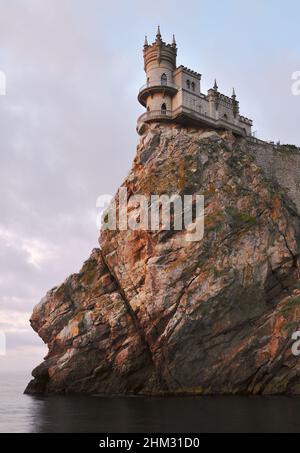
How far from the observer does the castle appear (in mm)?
65062

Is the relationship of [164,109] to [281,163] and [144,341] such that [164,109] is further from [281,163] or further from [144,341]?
[144,341]

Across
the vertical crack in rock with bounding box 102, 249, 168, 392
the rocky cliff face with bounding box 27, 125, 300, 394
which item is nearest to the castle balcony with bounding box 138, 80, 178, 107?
the rocky cliff face with bounding box 27, 125, 300, 394

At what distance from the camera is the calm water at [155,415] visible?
33188mm

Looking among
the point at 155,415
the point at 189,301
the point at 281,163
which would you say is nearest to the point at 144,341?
the point at 189,301

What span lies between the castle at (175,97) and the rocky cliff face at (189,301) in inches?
222

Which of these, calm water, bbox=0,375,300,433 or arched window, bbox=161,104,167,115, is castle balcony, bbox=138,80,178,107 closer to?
arched window, bbox=161,104,167,115

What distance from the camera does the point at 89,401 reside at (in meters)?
48.1

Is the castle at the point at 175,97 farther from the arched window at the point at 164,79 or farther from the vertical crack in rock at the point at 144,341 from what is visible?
the vertical crack in rock at the point at 144,341

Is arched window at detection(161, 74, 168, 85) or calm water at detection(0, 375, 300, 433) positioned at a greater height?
arched window at detection(161, 74, 168, 85)

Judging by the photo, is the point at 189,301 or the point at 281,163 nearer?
the point at 189,301

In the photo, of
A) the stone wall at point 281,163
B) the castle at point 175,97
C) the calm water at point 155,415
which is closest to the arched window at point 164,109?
the castle at point 175,97

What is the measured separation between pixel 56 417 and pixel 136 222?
27.3 meters

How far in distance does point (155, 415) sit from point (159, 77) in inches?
1852

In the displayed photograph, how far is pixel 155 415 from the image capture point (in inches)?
1483
